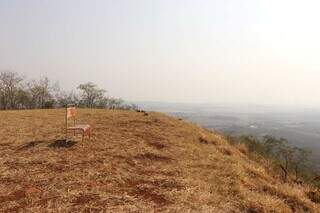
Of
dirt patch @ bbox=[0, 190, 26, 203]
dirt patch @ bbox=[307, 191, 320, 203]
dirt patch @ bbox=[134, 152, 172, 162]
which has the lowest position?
dirt patch @ bbox=[307, 191, 320, 203]

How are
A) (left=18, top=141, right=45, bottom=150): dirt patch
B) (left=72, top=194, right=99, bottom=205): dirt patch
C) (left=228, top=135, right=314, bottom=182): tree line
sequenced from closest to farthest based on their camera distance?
(left=72, top=194, right=99, bottom=205): dirt patch < (left=18, top=141, right=45, bottom=150): dirt patch < (left=228, top=135, right=314, bottom=182): tree line

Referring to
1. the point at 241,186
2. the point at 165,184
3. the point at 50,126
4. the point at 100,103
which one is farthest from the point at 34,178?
the point at 100,103

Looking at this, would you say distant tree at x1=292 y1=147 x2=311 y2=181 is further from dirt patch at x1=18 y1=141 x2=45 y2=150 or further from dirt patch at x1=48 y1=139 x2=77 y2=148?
dirt patch at x1=18 y1=141 x2=45 y2=150

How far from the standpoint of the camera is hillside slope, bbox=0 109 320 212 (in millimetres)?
10125

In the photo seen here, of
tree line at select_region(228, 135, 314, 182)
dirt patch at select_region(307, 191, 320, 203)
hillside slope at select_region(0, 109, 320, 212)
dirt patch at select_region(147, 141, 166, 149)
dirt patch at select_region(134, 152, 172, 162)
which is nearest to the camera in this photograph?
hillside slope at select_region(0, 109, 320, 212)

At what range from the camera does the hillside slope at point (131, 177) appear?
10.1 metres

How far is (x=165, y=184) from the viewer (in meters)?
11.7

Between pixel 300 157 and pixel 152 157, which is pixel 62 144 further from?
pixel 300 157

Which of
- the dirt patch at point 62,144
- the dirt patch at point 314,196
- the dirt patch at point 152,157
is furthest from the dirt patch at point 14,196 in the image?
the dirt patch at point 314,196

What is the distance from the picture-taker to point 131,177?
40.5 ft

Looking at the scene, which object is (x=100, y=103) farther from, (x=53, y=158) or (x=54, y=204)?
(x=54, y=204)

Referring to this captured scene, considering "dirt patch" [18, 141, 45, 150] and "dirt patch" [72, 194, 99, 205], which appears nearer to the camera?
"dirt patch" [72, 194, 99, 205]

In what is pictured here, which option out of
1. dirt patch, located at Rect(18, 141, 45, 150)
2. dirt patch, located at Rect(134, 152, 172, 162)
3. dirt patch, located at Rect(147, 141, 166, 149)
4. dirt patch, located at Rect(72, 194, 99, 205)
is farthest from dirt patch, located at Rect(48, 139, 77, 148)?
dirt patch, located at Rect(72, 194, 99, 205)

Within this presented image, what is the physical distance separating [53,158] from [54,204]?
442cm
